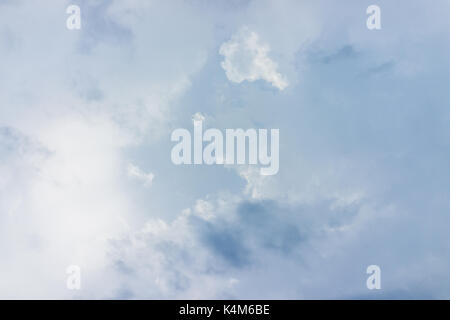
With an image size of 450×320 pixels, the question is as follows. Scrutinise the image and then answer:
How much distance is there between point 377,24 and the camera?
23656 millimetres

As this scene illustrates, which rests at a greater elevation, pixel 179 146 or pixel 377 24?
pixel 377 24
